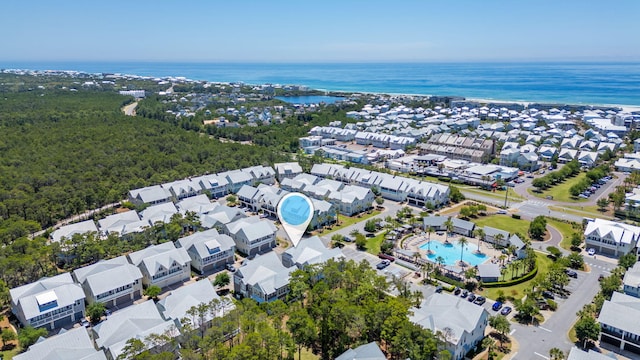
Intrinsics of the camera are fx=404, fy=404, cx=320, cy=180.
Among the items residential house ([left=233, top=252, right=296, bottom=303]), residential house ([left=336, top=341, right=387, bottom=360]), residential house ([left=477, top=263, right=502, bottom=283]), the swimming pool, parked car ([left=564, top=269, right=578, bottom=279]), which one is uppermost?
residential house ([left=336, top=341, right=387, bottom=360])

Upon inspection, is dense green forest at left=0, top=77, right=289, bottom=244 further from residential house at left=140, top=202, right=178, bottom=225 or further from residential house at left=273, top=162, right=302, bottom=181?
residential house at left=140, top=202, right=178, bottom=225

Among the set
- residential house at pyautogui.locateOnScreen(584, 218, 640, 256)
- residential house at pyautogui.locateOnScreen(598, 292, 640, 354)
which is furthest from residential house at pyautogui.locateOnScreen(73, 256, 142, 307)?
residential house at pyautogui.locateOnScreen(584, 218, 640, 256)

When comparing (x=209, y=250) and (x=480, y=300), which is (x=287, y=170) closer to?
(x=209, y=250)

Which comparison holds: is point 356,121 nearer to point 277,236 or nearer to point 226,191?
point 226,191

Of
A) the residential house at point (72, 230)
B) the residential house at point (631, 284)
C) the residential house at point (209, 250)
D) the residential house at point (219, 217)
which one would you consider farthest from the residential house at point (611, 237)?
the residential house at point (72, 230)

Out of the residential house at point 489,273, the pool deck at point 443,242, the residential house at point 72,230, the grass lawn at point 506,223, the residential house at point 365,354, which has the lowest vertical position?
the pool deck at point 443,242

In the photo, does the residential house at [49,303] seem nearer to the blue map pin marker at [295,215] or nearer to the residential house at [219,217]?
the residential house at [219,217]
